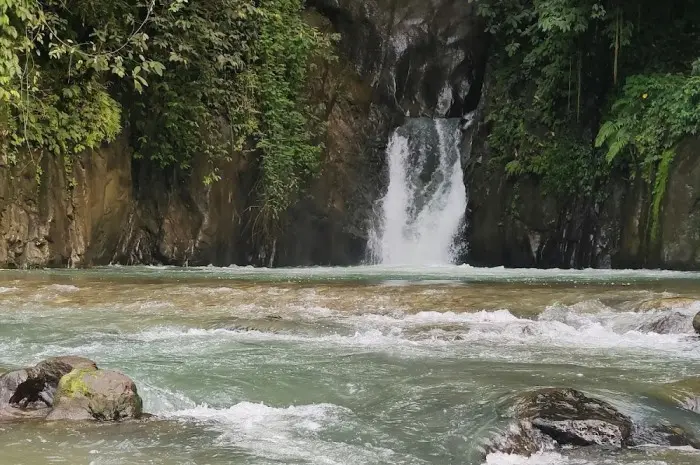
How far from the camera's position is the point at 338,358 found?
6.20m

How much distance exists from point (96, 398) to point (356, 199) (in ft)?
47.2

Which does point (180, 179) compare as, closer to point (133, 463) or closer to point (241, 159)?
point (241, 159)

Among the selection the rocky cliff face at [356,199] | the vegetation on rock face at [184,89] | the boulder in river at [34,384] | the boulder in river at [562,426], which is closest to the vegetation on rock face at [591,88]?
the rocky cliff face at [356,199]

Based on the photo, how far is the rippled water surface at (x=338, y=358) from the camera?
396 cm

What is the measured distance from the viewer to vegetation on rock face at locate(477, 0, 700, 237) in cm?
1384

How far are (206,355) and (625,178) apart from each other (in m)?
11.5

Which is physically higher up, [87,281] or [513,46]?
[513,46]

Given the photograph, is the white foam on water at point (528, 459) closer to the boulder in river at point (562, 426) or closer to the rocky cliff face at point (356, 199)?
the boulder in river at point (562, 426)

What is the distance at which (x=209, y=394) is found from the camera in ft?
16.6

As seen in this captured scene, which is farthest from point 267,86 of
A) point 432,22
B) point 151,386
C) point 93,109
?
point 151,386

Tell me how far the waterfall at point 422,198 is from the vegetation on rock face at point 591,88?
5.15 feet

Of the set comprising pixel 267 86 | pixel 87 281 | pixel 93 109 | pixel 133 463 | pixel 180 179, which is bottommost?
pixel 133 463

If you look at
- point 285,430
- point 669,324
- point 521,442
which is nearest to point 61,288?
point 285,430

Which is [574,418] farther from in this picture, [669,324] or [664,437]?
[669,324]
